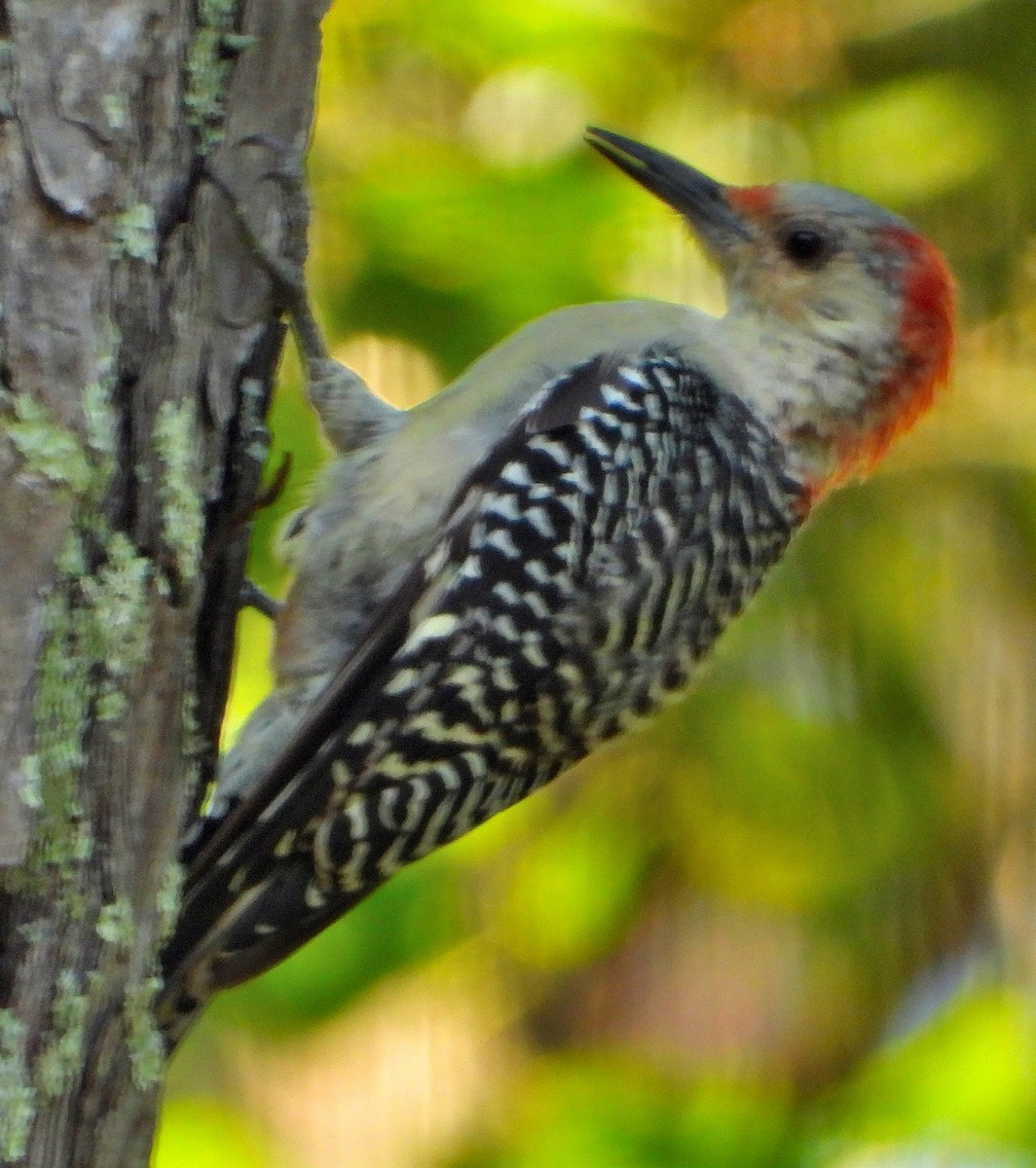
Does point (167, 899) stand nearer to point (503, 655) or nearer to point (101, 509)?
point (101, 509)

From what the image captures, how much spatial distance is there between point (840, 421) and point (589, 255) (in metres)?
0.61

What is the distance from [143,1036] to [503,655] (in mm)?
853

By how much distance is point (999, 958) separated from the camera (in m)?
3.90

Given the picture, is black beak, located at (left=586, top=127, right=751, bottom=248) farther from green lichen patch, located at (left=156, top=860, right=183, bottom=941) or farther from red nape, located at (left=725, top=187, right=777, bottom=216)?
green lichen patch, located at (left=156, top=860, right=183, bottom=941)

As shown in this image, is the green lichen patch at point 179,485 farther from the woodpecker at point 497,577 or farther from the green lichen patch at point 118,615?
the woodpecker at point 497,577

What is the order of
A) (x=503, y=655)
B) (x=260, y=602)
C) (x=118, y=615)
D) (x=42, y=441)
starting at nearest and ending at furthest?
(x=42, y=441), (x=118, y=615), (x=503, y=655), (x=260, y=602)

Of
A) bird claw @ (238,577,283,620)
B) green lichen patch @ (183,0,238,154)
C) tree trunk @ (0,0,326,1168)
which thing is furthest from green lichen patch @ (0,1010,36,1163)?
green lichen patch @ (183,0,238,154)

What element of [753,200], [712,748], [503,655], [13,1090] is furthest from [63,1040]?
[753,200]

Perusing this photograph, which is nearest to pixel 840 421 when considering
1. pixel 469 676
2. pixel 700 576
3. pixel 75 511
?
pixel 700 576

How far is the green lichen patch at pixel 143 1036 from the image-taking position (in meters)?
2.16

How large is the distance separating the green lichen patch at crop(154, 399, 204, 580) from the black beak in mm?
1313

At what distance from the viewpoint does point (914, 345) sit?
3352 mm

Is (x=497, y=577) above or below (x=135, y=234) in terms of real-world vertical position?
below

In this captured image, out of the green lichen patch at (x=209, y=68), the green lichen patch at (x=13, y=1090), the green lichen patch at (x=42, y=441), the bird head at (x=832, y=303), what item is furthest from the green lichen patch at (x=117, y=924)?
the bird head at (x=832, y=303)
